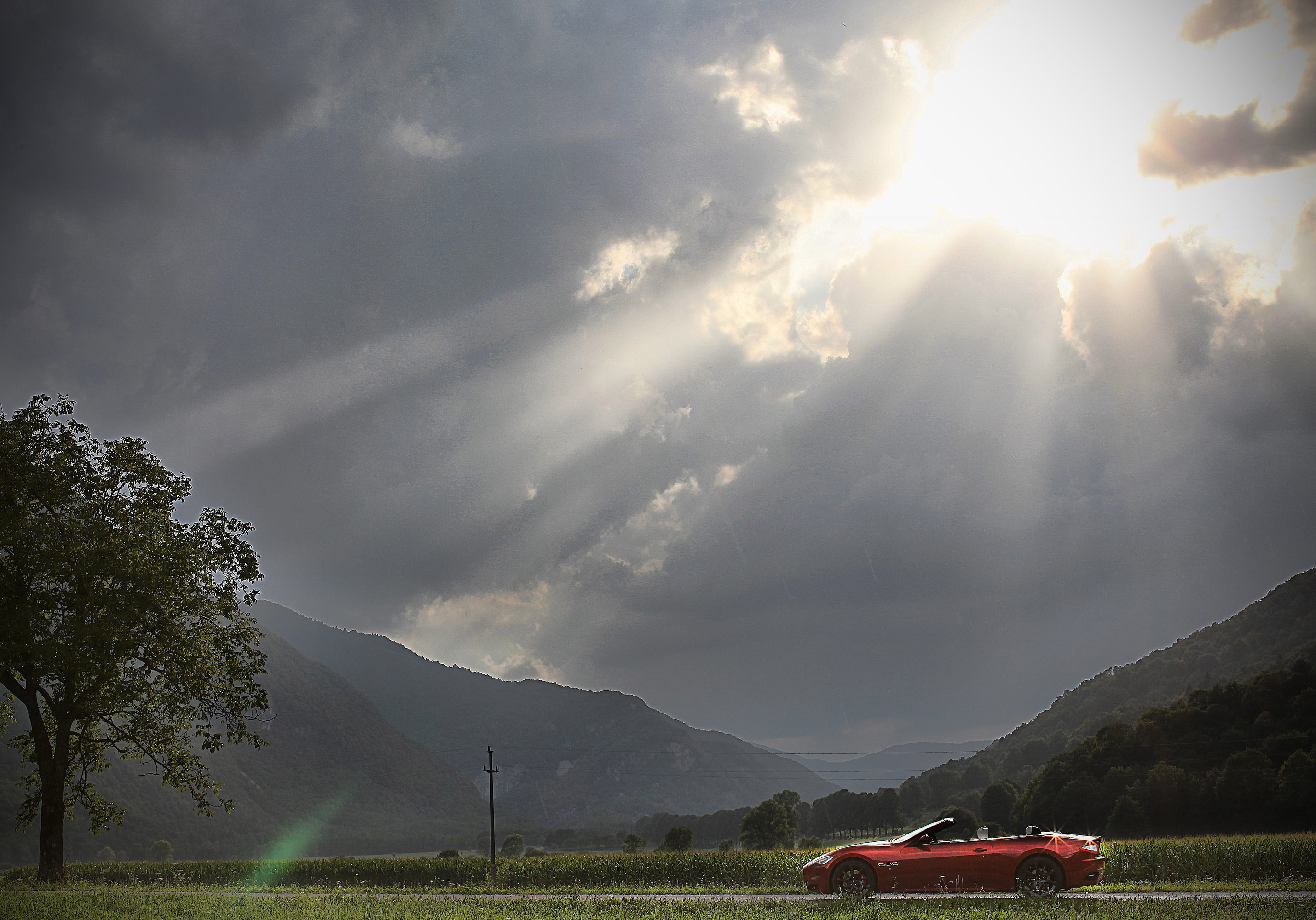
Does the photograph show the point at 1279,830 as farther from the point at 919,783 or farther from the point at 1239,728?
the point at 919,783

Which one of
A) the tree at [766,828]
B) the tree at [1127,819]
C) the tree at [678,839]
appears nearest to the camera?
the tree at [1127,819]

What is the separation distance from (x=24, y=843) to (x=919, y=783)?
21044cm

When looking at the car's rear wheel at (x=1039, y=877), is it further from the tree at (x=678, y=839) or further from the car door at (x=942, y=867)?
the tree at (x=678, y=839)

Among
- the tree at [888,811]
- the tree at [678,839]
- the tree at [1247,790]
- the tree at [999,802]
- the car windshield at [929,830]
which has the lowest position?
the tree at [888,811]

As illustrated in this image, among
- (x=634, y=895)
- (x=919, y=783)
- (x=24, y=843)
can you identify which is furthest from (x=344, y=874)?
(x=24, y=843)

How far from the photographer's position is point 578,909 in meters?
22.9

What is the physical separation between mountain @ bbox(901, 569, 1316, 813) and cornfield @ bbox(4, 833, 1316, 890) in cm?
14138

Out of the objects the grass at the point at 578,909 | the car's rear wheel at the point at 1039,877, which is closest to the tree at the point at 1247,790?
the grass at the point at 578,909

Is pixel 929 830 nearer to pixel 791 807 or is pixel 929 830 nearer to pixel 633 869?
pixel 633 869

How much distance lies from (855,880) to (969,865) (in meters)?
2.86

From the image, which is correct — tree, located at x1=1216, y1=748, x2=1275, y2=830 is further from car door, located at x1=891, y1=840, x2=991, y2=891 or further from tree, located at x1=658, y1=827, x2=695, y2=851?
car door, located at x1=891, y1=840, x2=991, y2=891

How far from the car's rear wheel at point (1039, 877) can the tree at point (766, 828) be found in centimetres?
14098

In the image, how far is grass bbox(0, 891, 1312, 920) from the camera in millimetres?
16469

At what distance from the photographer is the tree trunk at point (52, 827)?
109 feet
